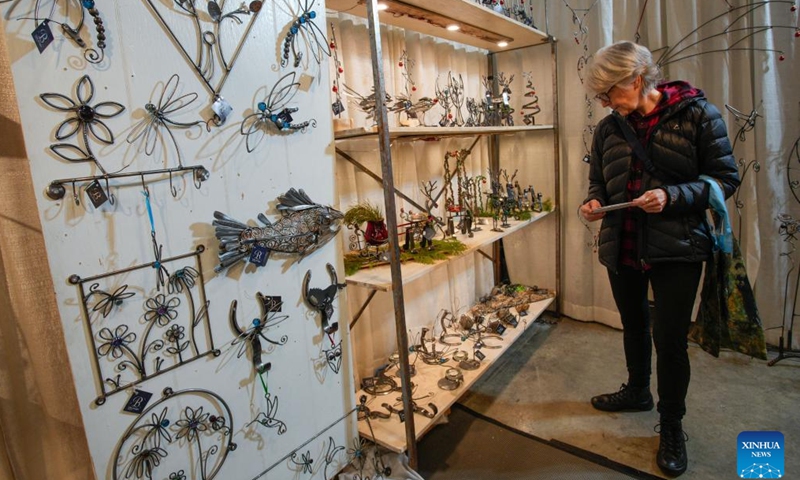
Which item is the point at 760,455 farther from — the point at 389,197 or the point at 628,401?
the point at 389,197

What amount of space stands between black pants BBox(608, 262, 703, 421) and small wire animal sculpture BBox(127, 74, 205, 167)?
65.4 inches

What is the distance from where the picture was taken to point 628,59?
155 centimetres

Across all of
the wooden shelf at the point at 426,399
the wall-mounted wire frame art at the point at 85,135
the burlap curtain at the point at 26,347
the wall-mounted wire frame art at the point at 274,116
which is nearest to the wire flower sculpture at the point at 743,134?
the wooden shelf at the point at 426,399

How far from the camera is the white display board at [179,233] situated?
97cm

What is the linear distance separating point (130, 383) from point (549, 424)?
5.70 feet

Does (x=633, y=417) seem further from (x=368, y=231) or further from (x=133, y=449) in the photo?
(x=133, y=449)

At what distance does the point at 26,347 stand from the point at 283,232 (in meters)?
0.71

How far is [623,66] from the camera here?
156 cm

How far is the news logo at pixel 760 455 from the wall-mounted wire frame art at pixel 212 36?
2217 mm

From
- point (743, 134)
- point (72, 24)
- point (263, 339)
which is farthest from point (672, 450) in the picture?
point (72, 24)

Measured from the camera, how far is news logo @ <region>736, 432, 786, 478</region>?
1.69 m

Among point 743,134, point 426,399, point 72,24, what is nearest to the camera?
point 72,24

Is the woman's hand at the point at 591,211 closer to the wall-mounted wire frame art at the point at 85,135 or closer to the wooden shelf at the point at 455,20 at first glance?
the wooden shelf at the point at 455,20

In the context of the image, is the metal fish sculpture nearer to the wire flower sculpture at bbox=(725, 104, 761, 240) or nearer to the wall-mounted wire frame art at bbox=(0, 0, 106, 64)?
the wall-mounted wire frame art at bbox=(0, 0, 106, 64)
